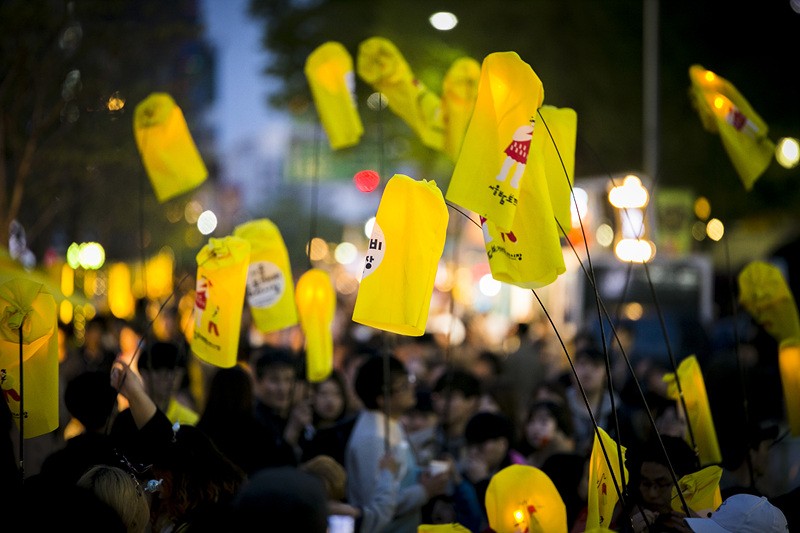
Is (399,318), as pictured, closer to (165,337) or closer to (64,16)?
(64,16)

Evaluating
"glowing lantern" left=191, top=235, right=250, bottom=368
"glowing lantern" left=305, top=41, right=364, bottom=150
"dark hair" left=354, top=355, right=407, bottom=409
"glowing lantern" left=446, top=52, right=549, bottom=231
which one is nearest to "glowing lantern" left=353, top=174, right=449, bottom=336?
"glowing lantern" left=446, top=52, right=549, bottom=231

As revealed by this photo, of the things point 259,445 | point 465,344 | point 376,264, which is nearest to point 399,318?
point 376,264

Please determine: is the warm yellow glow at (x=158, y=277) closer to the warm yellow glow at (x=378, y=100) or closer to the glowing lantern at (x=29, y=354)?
the warm yellow glow at (x=378, y=100)

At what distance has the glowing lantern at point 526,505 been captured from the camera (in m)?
4.95

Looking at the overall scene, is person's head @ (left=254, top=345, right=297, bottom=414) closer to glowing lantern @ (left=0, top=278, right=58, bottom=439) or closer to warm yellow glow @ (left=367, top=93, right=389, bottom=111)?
warm yellow glow @ (left=367, top=93, right=389, bottom=111)

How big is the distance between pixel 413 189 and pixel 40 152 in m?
11.2

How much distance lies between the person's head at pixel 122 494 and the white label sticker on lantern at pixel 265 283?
3131mm

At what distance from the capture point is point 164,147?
8.19 meters

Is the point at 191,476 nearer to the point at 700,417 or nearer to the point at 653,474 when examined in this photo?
the point at 653,474

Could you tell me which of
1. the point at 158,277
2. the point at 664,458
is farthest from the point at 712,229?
the point at 158,277

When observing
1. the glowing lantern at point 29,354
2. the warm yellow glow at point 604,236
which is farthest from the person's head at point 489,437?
the warm yellow glow at point 604,236

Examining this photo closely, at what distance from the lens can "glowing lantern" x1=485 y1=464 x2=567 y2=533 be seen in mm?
4945

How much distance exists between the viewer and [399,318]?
4730mm

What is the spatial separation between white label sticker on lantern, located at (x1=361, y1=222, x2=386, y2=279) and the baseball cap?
1.65 meters
